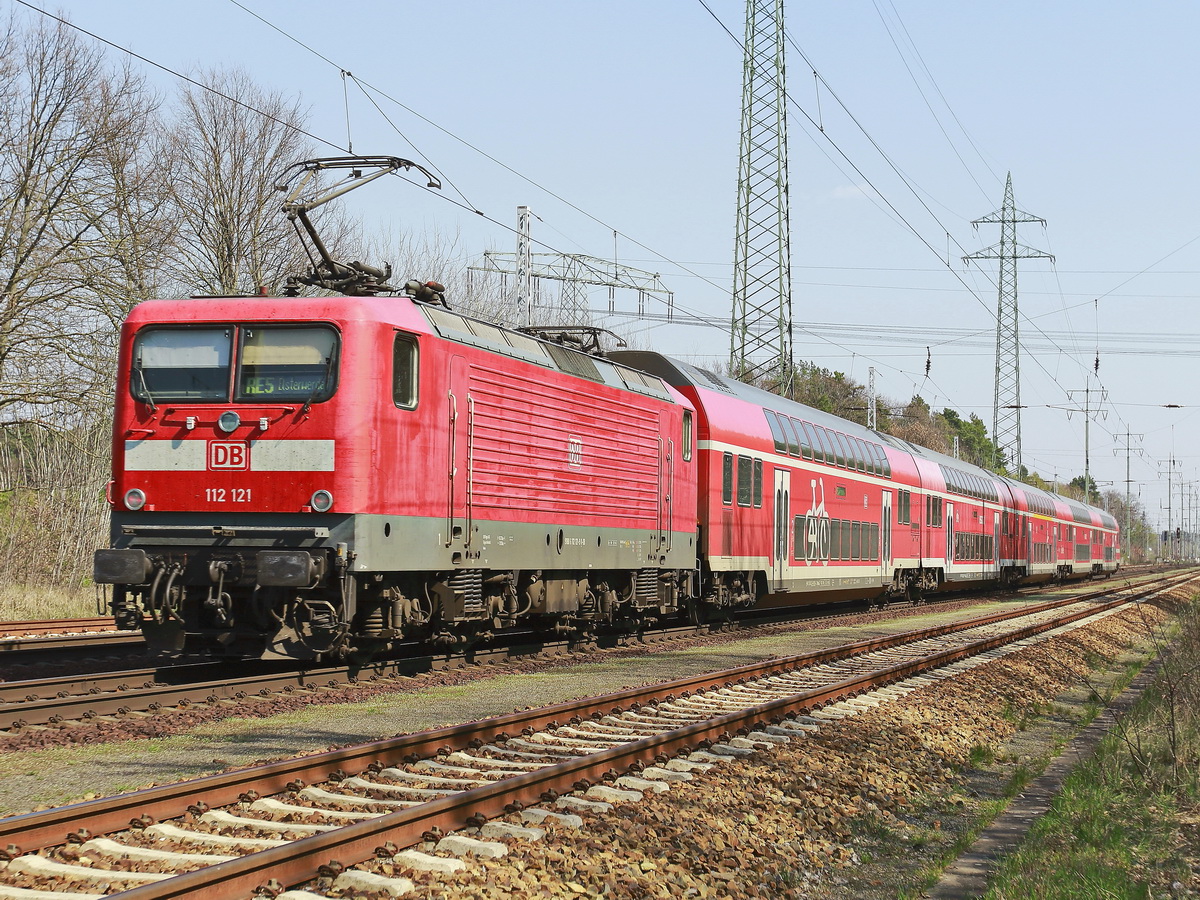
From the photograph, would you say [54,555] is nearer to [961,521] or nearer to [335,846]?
[335,846]

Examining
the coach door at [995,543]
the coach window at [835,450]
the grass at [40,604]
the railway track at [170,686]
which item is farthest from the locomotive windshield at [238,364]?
the coach door at [995,543]

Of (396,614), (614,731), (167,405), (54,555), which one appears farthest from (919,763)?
(54,555)

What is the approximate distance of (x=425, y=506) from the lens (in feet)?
40.1

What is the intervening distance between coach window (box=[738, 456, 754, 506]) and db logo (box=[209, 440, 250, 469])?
36.5 feet

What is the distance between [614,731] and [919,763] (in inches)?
94.6

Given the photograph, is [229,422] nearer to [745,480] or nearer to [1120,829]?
[1120,829]

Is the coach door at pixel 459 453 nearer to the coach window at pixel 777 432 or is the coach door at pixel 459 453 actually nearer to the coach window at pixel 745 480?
the coach window at pixel 745 480

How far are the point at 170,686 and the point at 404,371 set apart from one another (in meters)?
3.63

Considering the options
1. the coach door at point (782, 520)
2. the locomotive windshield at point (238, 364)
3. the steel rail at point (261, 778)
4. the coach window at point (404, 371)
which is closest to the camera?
the steel rail at point (261, 778)

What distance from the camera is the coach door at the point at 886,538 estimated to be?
96.0ft

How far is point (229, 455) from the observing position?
11.4 metres

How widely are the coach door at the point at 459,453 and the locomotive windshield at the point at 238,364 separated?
5.17ft

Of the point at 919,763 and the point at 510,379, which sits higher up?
the point at 510,379

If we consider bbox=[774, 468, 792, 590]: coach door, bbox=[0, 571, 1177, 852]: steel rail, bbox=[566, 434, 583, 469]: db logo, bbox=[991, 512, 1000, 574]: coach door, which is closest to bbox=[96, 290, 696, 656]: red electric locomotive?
bbox=[566, 434, 583, 469]: db logo
